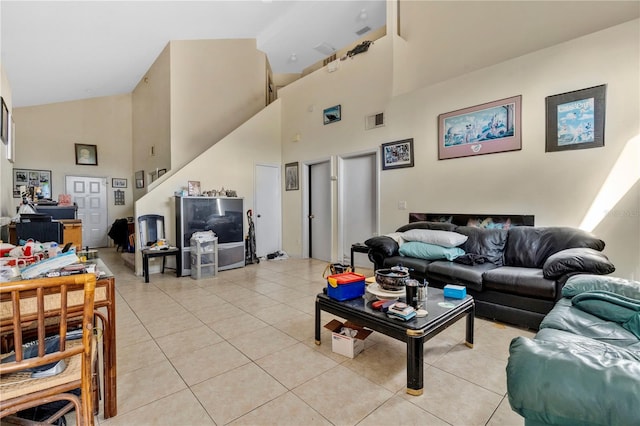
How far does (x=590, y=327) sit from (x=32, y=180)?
32.0 ft

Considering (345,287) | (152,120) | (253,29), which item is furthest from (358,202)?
(152,120)

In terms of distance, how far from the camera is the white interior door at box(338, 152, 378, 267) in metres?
5.13

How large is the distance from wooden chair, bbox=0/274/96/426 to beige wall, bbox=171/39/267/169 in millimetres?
5193

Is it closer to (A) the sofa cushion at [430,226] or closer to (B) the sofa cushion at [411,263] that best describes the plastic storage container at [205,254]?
(B) the sofa cushion at [411,263]

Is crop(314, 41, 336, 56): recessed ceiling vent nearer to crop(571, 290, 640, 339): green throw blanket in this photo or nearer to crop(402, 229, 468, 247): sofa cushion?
crop(402, 229, 468, 247): sofa cushion

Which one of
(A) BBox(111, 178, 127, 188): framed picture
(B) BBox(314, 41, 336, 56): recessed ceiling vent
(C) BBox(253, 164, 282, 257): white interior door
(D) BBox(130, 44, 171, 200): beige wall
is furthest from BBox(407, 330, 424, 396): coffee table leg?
(A) BBox(111, 178, 127, 188): framed picture

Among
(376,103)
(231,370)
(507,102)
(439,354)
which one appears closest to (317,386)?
(231,370)

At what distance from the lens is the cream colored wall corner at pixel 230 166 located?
505 cm

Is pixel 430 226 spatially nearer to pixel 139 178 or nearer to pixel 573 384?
pixel 573 384

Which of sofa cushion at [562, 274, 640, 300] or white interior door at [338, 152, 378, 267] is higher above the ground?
white interior door at [338, 152, 378, 267]

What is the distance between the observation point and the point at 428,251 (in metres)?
3.51

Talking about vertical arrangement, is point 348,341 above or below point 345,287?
below

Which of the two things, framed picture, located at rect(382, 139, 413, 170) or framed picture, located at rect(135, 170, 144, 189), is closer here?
framed picture, located at rect(382, 139, 413, 170)

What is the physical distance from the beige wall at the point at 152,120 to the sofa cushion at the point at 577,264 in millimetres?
6251
